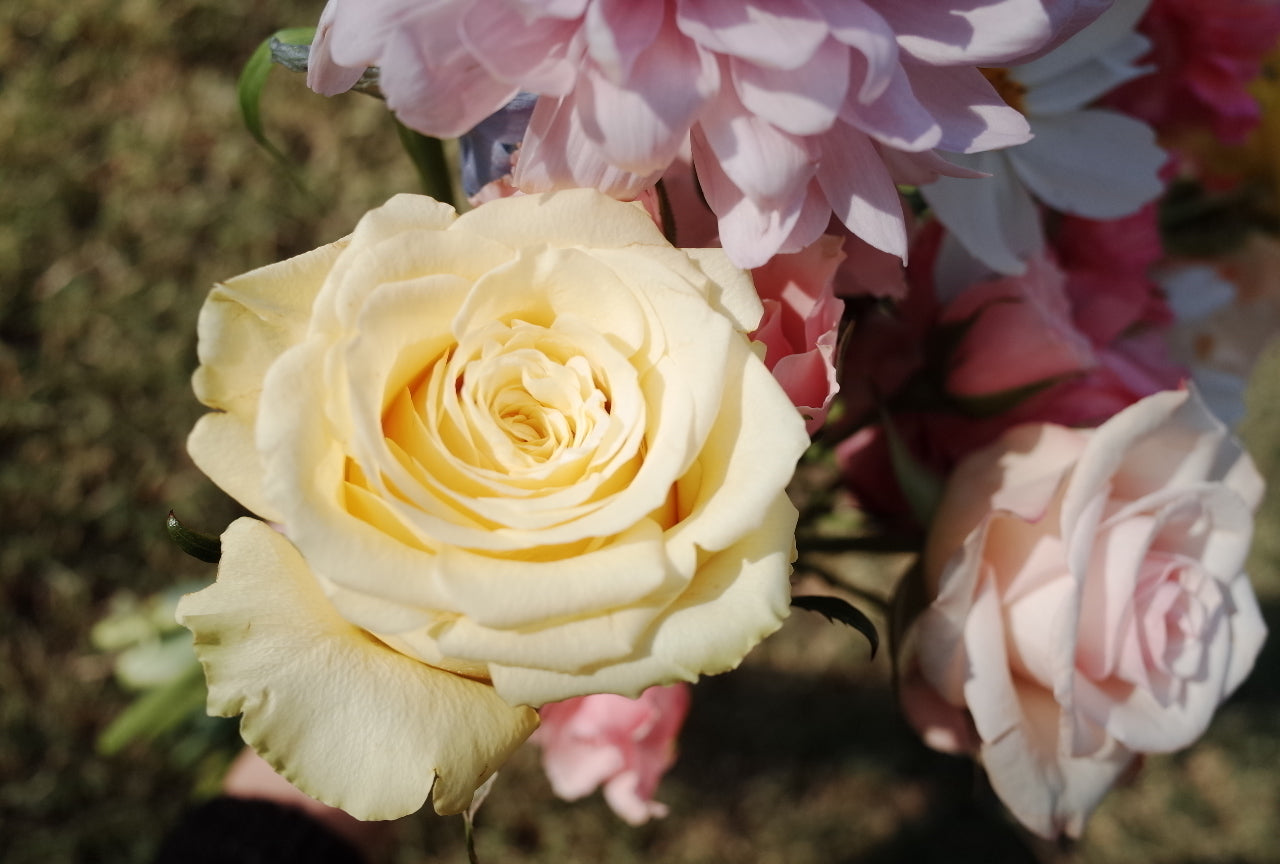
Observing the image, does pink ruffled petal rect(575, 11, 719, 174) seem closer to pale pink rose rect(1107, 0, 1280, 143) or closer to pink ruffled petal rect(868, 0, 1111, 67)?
pink ruffled petal rect(868, 0, 1111, 67)

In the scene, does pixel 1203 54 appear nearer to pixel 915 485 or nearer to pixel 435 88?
pixel 915 485

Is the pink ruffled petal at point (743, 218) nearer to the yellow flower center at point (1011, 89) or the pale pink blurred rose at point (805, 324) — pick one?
the pale pink blurred rose at point (805, 324)

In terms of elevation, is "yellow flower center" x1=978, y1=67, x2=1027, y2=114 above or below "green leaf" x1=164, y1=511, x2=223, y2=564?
below

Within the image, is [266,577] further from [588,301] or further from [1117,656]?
[1117,656]

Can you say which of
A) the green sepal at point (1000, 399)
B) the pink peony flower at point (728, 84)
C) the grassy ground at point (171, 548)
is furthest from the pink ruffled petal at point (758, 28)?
the grassy ground at point (171, 548)

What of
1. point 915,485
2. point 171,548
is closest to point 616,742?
point 915,485

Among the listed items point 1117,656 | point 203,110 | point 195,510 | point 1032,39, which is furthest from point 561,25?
point 203,110

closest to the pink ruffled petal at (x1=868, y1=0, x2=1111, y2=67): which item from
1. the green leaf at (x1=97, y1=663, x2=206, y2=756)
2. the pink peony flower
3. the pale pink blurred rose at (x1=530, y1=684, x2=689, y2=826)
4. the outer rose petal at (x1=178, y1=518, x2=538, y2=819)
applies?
the pink peony flower
